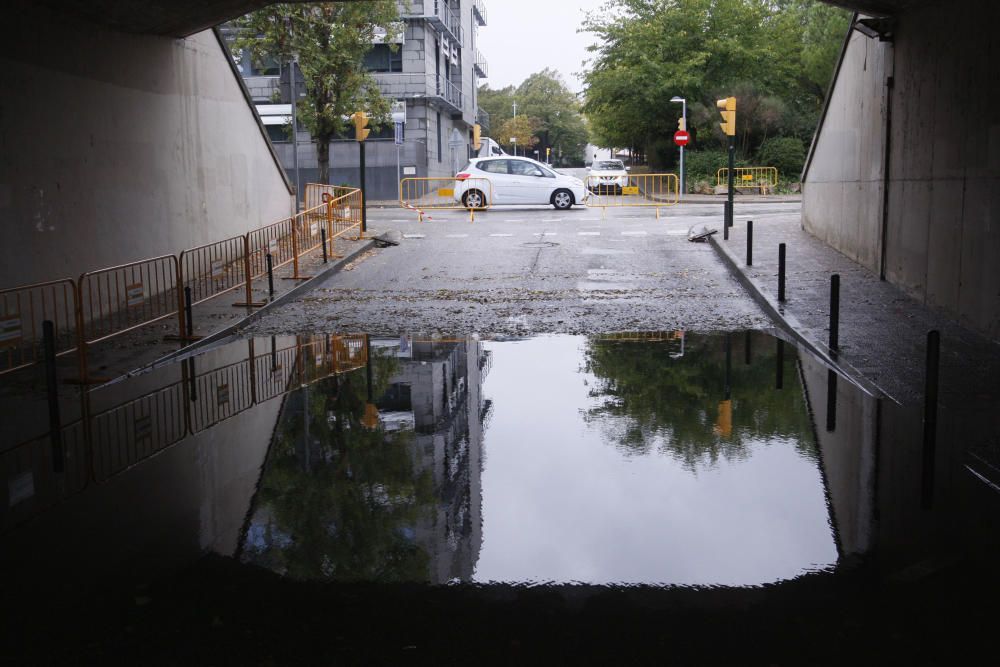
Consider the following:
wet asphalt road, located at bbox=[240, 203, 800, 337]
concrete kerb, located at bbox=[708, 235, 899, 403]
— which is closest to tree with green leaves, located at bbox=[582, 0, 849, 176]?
wet asphalt road, located at bbox=[240, 203, 800, 337]

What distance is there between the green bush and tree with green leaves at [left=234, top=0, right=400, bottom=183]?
17.7 meters

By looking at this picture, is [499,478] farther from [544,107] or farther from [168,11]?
[544,107]

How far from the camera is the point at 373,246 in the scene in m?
23.0

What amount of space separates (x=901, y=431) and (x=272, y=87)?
148 ft

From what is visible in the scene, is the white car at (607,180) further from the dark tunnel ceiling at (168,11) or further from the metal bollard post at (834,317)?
the metal bollard post at (834,317)

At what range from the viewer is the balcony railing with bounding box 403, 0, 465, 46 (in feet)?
162

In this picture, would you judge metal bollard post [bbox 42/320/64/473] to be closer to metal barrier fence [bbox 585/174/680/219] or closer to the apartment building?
metal barrier fence [bbox 585/174/680/219]

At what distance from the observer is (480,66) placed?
2886 inches

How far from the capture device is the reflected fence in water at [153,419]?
273 inches

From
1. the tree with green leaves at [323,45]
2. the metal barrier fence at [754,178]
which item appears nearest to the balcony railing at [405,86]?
the tree with green leaves at [323,45]

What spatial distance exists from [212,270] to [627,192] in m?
32.0

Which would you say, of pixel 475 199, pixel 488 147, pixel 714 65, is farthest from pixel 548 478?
pixel 488 147

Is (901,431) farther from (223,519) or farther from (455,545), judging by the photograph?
(223,519)

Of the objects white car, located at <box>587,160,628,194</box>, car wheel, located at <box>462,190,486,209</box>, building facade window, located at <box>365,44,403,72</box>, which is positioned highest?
building facade window, located at <box>365,44,403,72</box>
